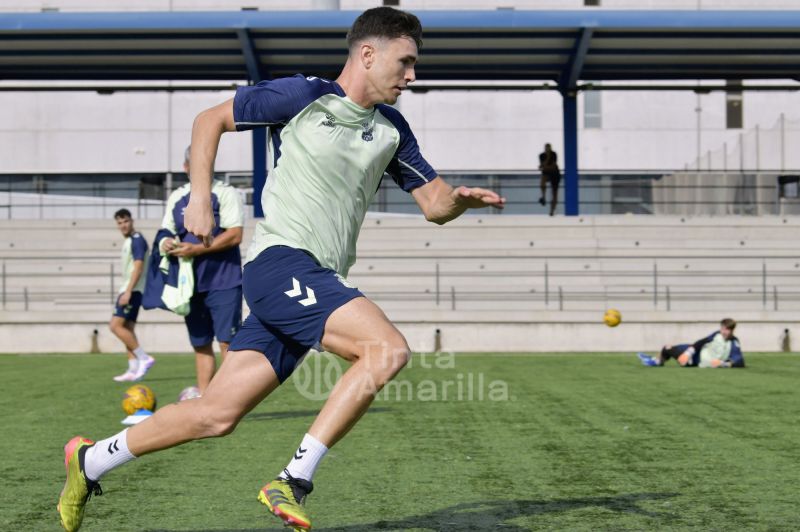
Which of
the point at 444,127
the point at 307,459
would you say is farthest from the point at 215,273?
the point at 444,127

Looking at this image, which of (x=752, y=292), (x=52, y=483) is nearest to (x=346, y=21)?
(x=752, y=292)

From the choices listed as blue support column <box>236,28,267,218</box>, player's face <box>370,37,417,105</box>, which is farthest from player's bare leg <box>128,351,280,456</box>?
blue support column <box>236,28,267,218</box>

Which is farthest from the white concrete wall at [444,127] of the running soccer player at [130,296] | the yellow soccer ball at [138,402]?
the yellow soccer ball at [138,402]

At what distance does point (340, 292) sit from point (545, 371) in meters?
10.7

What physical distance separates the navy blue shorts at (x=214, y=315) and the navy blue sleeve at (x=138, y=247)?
4.38 meters

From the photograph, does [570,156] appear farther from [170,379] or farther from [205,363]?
[205,363]

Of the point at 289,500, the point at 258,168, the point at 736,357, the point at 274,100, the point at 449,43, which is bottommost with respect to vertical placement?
the point at 736,357

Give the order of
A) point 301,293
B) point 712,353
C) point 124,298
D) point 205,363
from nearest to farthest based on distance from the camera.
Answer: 1. point 301,293
2. point 205,363
3. point 124,298
4. point 712,353

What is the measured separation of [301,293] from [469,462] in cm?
268

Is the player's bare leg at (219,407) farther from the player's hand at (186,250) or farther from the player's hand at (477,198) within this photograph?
the player's hand at (186,250)

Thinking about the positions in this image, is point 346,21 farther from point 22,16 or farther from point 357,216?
point 357,216

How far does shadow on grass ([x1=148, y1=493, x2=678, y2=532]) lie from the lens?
4617 mm

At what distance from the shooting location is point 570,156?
25.3 metres

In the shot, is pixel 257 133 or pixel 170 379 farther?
pixel 257 133
